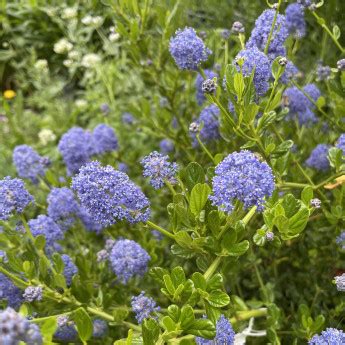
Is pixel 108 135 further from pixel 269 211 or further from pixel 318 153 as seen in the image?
pixel 269 211

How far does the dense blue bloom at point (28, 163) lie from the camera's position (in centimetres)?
220

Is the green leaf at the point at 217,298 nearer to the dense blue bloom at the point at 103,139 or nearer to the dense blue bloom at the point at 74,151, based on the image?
the dense blue bloom at the point at 74,151

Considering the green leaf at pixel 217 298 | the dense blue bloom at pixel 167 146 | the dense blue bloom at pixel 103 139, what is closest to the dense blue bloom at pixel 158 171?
the green leaf at pixel 217 298

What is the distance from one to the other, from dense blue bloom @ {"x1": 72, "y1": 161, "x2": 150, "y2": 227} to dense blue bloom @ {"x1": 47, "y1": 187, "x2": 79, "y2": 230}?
616mm

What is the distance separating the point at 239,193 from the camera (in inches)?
46.3

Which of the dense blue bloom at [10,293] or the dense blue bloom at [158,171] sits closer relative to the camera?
the dense blue bloom at [158,171]

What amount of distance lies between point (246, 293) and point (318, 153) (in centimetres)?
63

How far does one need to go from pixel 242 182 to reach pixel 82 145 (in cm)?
115

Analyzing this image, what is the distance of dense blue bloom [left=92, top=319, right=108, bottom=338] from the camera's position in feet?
5.52

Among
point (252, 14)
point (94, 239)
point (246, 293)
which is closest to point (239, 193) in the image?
point (246, 293)

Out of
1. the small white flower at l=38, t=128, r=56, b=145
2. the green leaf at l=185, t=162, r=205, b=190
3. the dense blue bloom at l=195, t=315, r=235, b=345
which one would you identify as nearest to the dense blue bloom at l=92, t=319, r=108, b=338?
the dense blue bloom at l=195, t=315, r=235, b=345

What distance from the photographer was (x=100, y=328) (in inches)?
66.5

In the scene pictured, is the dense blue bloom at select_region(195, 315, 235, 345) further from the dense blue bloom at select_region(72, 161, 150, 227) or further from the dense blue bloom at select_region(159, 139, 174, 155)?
the dense blue bloom at select_region(159, 139, 174, 155)

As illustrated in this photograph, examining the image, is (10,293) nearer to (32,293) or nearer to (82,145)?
(32,293)
